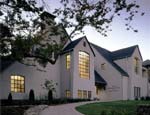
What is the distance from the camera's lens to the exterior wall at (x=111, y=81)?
4338 centimetres

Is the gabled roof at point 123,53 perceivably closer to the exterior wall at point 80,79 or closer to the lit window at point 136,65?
the lit window at point 136,65

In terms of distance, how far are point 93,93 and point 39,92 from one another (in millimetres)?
8248

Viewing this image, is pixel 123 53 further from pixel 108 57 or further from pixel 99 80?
pixel 99 80

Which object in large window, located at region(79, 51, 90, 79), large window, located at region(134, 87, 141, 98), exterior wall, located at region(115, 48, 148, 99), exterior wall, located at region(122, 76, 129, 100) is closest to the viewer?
large window, located at region(79, 51, 90, 79)

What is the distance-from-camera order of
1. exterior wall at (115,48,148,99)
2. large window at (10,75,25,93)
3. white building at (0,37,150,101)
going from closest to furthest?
large window at (10,75,25,93), white building at (0,37,150,101), exterior wall at (115,48,148,99)

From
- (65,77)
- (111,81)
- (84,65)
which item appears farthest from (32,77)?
(111,81)

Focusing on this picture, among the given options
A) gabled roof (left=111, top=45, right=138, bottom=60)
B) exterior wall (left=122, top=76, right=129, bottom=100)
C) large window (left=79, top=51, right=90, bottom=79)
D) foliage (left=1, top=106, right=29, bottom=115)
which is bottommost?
foliage (left=1, top=106, right=29, bottom=115)

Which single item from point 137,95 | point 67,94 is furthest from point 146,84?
point 67,94

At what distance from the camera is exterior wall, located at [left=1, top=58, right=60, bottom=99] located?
32.8 meters

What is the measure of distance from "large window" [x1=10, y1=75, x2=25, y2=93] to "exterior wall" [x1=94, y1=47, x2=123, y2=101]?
47.3ft

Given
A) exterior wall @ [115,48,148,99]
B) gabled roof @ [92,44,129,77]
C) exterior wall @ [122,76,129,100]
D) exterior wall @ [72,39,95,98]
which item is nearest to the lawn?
exterior wall @ [72,39,95,98]

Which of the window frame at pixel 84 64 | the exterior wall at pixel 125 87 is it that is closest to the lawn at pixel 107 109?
the window frame at pixel 84 64

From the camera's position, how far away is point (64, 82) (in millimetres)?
38469

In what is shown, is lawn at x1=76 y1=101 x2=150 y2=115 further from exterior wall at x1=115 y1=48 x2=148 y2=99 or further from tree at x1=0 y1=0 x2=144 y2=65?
exterior wall at x1=115 y1=48 x2=148 y2=99
